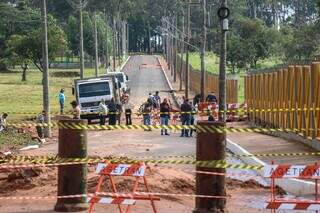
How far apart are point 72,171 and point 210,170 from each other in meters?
2.30

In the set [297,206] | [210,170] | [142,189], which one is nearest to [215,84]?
[142,189]

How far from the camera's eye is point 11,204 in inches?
480

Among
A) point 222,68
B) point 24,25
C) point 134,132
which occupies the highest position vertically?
point 24,25

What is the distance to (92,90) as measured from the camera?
1613 inches

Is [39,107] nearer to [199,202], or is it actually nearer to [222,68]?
[222,68]

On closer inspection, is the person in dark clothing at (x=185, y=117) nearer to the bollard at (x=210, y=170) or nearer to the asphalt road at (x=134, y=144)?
the asphalt road at (x=134, y=144)

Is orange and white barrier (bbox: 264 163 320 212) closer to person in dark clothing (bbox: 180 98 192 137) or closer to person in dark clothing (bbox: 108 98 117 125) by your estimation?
person in dark clothing (bbox: 180 98 192 137)

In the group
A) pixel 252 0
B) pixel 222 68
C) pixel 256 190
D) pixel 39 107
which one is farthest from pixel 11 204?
pixel 252 0

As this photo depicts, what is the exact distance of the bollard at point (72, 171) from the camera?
11.1 metres

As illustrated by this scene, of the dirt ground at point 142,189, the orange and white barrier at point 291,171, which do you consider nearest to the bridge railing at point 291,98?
the dirt ground at point 142,189

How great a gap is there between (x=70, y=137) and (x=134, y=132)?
20.8 m

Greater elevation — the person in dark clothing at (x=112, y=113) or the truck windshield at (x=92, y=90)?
the truck windshield at (x=92, y=90)

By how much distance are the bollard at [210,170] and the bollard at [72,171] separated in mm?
1927

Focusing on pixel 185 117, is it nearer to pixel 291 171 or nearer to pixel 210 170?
pixel 210 170
